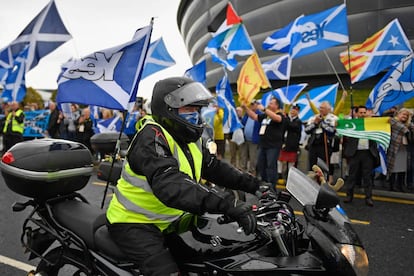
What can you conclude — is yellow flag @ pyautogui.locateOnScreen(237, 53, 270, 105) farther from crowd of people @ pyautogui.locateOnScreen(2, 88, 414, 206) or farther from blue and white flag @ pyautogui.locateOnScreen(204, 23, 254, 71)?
blue and white flag @ pyautogui.locateOnScreen(204, 23, 254, 71)

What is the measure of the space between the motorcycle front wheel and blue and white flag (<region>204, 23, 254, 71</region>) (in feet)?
24.2

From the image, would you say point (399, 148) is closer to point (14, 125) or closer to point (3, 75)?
point (3, 75)

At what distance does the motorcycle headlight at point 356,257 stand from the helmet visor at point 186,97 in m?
1.16

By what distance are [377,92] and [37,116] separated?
11.2 meters

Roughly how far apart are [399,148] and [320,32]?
3.04m

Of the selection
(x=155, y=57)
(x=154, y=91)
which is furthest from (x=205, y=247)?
(x=155, y=57)

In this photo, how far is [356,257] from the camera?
1.88m

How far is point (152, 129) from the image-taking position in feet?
7.50

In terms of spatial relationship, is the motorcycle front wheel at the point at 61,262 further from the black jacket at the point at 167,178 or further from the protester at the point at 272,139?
the protester at the point at 272,139

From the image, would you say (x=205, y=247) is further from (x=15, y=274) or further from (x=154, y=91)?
(x=15, y=274)

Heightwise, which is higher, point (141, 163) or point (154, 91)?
point (154, 91)

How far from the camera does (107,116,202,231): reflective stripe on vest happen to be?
2297 millimetres

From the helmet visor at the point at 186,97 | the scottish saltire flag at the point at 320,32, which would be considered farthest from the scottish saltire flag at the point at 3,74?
the helmet visor at the point at 186,97

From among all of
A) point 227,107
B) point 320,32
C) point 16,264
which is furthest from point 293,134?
point 16,264
